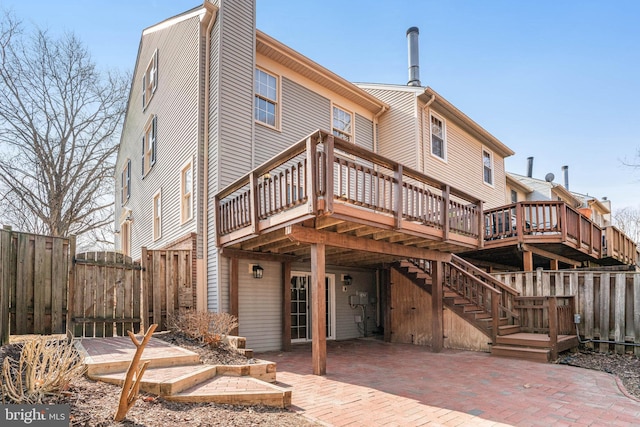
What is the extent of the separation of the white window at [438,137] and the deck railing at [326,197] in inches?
185

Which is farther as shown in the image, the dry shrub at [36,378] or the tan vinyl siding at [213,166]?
the tan vinyl siding at [213,166]

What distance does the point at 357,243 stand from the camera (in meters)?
7.62

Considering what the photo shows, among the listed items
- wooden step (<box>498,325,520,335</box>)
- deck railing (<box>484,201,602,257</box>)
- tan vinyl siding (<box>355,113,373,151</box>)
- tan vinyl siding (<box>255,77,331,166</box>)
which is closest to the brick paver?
wooden step (<box>498,325,520,335</box>)

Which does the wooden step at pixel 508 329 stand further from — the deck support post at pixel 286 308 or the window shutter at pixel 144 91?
the window shutter at pixel 144 91

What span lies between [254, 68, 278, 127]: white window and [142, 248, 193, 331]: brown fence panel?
401 centimetres

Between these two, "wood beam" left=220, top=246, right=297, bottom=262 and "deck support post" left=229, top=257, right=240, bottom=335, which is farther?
"wood beam" left=220, top=246, right=297, bottom=262

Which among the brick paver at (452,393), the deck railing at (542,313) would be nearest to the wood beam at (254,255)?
the brick paver at (452,393)

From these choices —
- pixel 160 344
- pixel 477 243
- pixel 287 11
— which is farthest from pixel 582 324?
pixel 287 11

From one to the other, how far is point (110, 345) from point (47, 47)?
1923 centimetres

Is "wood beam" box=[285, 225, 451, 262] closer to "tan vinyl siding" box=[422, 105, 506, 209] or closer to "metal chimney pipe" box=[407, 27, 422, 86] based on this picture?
"tan vinyl siding" box=[422, 105, 506, 209]

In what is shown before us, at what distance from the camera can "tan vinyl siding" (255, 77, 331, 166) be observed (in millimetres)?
10156

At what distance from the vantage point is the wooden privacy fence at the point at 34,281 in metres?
6.44

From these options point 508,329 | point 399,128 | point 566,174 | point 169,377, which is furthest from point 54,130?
point 566,174

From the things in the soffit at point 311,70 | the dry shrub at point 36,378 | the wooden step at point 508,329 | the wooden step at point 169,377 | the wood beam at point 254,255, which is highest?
the soffit at point 311,70
